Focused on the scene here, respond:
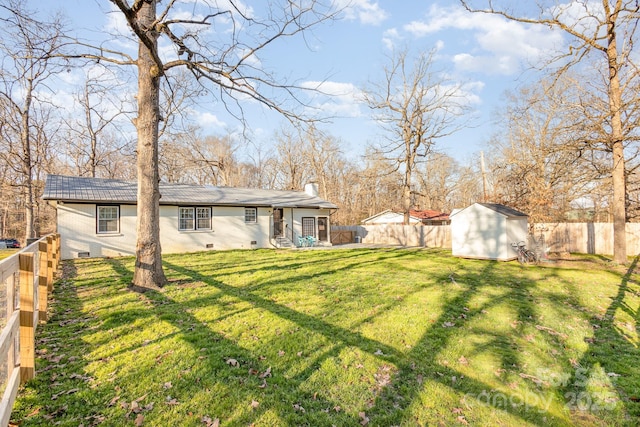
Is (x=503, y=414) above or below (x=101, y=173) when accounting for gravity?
below

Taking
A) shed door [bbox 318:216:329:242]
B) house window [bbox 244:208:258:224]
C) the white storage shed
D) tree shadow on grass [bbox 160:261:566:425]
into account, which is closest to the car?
house window [bbox 244:208:258:224]

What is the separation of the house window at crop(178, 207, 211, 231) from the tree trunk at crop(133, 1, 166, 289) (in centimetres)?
933

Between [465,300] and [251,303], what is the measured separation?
453 cm

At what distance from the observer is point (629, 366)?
393 centimetres

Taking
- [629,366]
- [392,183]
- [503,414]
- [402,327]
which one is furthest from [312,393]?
[392,183]

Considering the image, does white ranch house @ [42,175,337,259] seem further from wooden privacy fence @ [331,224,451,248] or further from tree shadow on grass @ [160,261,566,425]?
tree shadow on grass @ [160,261,566,425]

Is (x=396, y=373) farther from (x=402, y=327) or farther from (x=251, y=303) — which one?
(x=251, y=303)

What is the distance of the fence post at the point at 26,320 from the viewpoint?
10.1 feet

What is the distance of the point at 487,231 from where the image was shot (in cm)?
1335

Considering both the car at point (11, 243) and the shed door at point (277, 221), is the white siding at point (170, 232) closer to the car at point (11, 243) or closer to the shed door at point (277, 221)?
the shed door at point (277, 221)

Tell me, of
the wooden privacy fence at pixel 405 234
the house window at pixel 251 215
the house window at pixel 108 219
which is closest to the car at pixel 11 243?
the house window at pixel 108 219

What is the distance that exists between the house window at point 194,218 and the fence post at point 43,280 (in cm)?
993

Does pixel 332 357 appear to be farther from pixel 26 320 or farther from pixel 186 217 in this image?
pixel 186 217

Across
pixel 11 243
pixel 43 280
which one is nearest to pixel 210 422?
pixel 43 280
